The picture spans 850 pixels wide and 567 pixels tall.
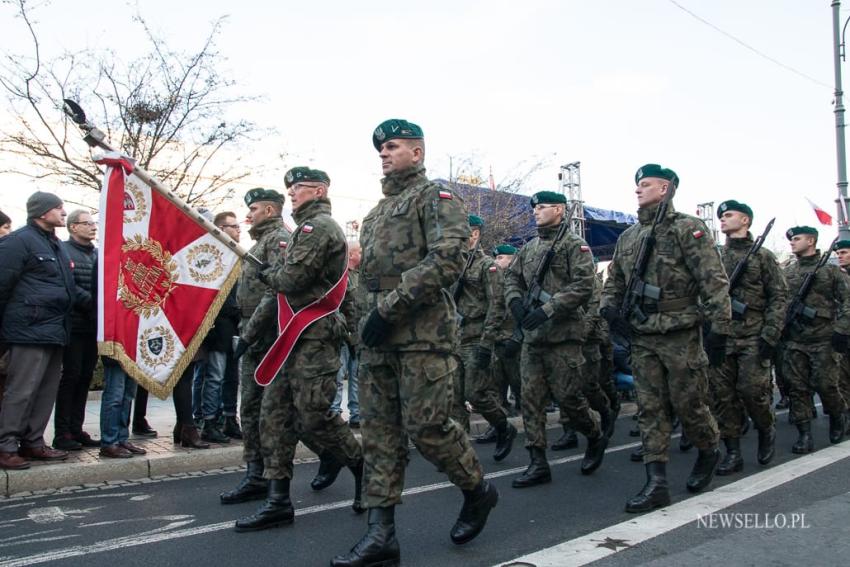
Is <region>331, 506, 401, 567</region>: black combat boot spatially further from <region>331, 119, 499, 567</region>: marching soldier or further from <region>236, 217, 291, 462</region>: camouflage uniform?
<region>236, 217, 291, 462</region>: camouflage uniform

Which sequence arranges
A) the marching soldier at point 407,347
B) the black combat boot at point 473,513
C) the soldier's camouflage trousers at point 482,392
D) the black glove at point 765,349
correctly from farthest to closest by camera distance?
1. the soldier's camouflage trousers at point 482,392
2. the black glove at point 765,349
3. the black combat boot at point 473,513
4. the marching soldier at point 407,347

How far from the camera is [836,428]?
7582 millimetres

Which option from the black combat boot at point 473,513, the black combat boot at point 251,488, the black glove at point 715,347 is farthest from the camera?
the black glove at point 715,347

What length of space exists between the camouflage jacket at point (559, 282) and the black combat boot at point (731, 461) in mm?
1582

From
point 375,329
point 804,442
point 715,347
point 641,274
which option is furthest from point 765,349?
point 375,329

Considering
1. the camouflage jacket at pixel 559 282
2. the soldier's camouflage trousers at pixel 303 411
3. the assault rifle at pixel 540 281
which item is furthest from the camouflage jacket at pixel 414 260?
the assault rifle at pixel 540 281

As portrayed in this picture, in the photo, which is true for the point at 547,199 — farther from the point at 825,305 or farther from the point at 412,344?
the point at 825,305

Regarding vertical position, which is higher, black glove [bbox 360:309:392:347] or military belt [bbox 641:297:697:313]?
military belt [bbox 641:297:697:313]

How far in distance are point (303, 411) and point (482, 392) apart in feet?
9.15

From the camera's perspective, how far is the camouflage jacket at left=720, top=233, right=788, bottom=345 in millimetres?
6547

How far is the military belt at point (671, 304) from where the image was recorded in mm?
5121

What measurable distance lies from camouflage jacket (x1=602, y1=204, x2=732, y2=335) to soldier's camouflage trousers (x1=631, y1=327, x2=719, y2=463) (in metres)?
0.10

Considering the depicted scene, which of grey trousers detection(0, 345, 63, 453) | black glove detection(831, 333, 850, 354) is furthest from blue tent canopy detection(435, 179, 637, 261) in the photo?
grey trousers detection(0, 345, 63, 453)

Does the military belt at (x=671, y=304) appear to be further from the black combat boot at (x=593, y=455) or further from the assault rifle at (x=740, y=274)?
the assault rifle at (x=740, y=274)
